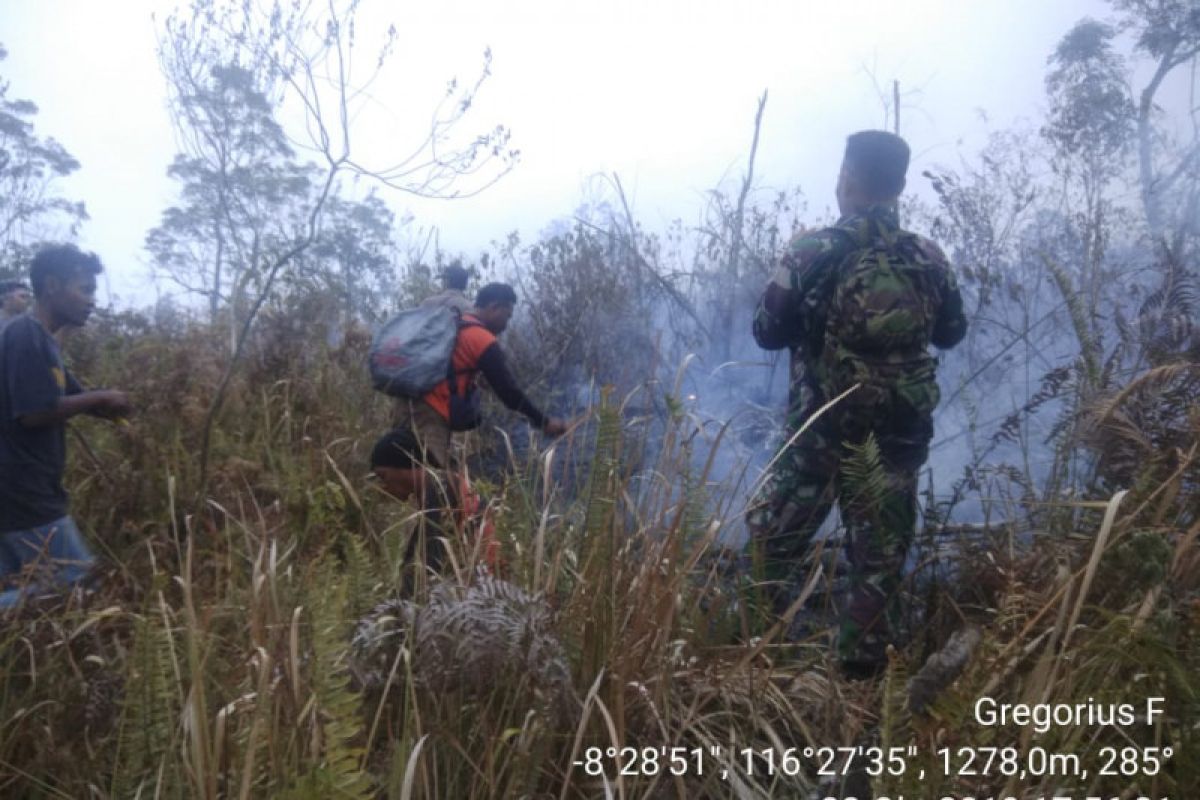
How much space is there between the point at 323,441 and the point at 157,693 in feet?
9.92

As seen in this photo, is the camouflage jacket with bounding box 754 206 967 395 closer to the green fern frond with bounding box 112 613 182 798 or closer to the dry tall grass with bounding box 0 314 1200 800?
the dry tall grass with bounding box 0 314 1200 800

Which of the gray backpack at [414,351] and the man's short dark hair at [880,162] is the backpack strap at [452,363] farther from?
the man's short dark hair at [880,162]

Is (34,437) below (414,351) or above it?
below

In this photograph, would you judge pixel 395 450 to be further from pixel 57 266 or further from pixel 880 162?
pixel 880 162

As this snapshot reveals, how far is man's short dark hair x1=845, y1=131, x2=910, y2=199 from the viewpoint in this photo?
294cm

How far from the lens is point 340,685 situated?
1.38 meters

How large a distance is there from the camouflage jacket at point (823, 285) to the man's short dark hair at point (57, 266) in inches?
94.8

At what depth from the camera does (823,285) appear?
2.88m

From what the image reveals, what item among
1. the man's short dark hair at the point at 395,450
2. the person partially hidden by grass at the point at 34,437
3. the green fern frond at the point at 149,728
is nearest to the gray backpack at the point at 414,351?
the man's short dark hair at the point at 395,450

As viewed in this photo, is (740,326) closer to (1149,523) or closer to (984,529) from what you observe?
(984,529)

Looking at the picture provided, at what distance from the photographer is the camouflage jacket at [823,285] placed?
9.43 feet

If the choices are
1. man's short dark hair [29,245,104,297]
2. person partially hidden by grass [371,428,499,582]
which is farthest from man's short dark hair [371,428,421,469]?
man's short dark hair [29,245,104,297]

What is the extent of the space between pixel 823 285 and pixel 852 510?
2.40ft

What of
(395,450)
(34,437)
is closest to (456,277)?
(395,450)
